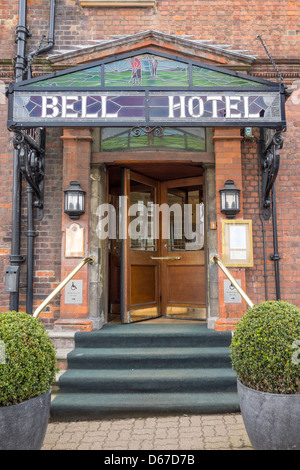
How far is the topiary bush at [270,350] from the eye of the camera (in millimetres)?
2477

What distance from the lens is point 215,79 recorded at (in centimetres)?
402

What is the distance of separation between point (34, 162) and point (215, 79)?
8.10ft

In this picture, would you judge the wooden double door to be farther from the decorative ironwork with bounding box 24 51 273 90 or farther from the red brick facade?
the decorative ironwork with bounding box 24 51 273 90

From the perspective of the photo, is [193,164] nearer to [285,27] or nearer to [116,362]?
[285,27]

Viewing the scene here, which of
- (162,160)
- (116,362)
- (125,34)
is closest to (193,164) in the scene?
(162,160)

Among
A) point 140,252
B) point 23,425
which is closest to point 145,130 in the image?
point 140,252

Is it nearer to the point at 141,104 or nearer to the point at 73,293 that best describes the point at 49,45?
the point at 141,104

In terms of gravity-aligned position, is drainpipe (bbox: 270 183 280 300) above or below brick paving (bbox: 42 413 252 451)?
above

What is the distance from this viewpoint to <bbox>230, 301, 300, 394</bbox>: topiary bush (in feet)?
8.13

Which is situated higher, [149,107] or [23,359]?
[149,107]

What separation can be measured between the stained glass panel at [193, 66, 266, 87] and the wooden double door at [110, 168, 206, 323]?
70.9 inches

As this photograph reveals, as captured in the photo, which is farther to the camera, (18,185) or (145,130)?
(18,185)

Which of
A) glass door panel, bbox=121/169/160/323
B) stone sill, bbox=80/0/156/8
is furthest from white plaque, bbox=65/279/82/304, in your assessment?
stone sill, bbox=80/0/156/8
